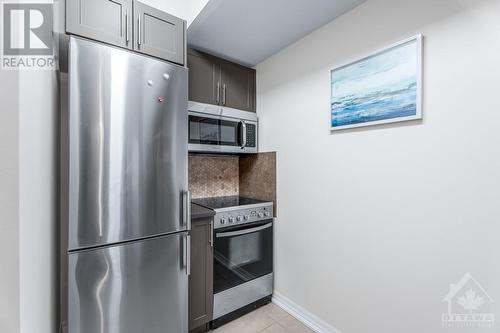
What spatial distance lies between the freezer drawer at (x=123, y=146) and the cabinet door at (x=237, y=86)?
0.70 m

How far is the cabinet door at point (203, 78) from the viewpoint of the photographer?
2025 mm

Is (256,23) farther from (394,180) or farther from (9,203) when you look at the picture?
(9,203)

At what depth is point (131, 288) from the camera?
1384 mm

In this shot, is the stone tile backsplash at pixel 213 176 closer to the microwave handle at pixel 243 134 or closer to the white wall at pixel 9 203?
the microwave handle at pixel 243 134

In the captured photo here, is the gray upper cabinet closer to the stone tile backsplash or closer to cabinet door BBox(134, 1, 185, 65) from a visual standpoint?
cabinet door BBox(134, 1, 185, 65)

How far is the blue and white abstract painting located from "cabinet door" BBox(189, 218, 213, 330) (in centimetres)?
128

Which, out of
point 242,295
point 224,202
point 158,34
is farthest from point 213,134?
point 242,295

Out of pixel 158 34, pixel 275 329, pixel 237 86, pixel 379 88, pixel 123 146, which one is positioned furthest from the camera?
pixel 237 86

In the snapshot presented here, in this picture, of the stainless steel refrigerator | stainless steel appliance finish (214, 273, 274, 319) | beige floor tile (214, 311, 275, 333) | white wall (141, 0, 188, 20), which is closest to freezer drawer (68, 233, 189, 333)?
the stainless steel refrigerator

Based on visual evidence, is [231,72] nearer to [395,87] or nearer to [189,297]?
[395,87]

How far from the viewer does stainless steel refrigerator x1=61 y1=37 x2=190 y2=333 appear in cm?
121

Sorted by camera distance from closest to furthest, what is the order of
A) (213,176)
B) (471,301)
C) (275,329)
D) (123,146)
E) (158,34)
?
(471,301)
(123,146)
(158,34)
(275,329)
(213,176)

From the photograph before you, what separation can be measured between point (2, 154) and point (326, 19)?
1978 mm

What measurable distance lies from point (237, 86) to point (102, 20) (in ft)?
4.03
